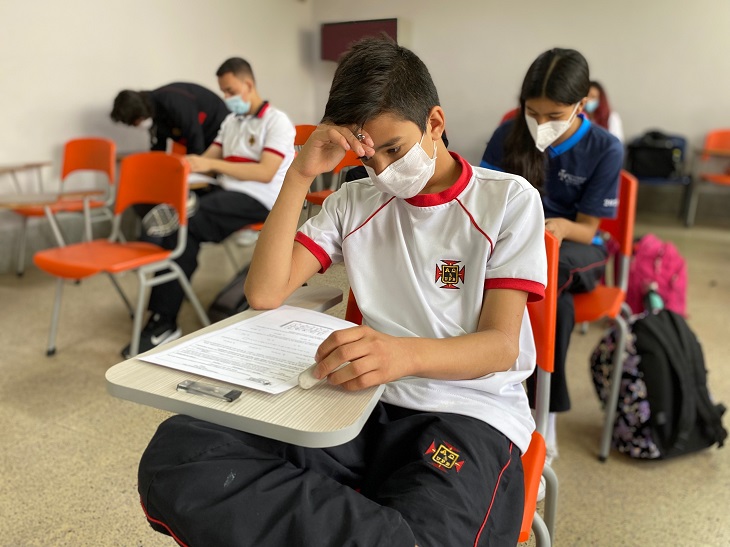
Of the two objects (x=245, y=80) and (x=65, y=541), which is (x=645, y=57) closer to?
(x=245, y=80)

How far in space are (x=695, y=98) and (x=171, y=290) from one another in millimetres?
4666

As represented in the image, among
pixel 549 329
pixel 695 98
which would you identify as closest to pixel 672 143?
pixel 695 98

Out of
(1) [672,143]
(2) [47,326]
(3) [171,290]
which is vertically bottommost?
(2) [47,326]

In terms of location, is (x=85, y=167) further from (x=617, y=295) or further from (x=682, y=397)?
(x=682, y=397)

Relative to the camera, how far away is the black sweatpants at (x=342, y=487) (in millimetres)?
619

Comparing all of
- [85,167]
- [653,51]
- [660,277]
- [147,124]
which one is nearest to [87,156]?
[85,167]

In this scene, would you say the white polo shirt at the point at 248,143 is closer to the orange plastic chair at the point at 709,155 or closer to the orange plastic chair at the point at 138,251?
the orange plastic chair at the point at 138,251

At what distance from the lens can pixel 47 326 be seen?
8.66ft

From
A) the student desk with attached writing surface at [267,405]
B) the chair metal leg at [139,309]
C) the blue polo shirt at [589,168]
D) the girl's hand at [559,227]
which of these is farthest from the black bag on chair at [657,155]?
the student desk with attached writing surface at [267,405]

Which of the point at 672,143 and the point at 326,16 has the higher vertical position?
the point at 326,16

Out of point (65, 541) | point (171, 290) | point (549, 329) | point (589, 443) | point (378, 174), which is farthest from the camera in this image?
point (171, 290)

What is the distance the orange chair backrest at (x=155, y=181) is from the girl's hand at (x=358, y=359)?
168 centimetres

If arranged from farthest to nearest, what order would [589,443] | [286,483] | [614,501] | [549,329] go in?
[589,443], [614,501], [549,329], [286,483]

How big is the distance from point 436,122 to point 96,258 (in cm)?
Answer: 167
